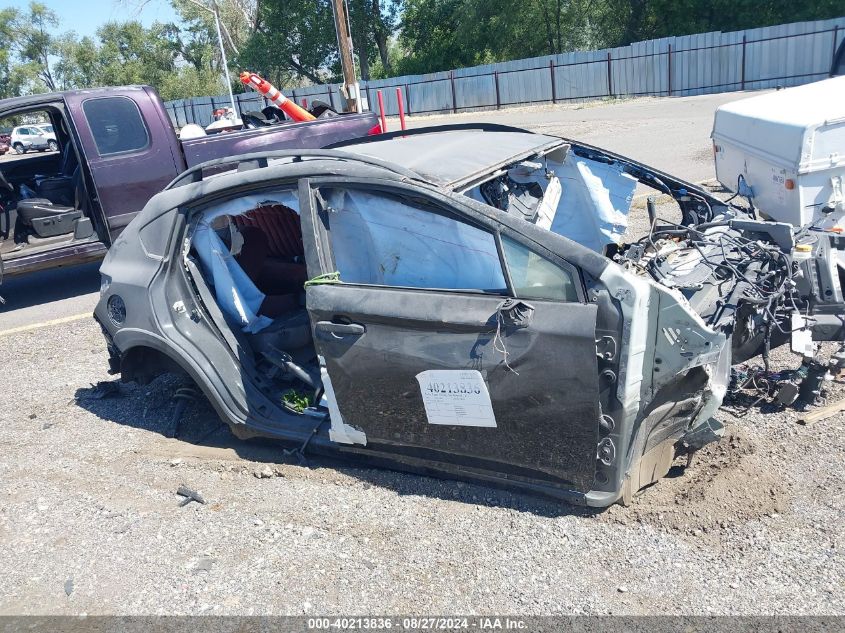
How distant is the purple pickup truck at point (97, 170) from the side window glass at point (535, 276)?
6333 millimetres

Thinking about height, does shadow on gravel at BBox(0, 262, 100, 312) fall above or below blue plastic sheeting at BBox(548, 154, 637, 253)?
below

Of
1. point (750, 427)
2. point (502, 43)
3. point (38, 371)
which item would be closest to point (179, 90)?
point (502, 43)

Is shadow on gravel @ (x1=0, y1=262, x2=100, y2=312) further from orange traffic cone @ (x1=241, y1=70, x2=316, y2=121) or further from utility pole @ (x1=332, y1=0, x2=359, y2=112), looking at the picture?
utility pole @ (x1=332, y1=0, x2=359, y2=112)

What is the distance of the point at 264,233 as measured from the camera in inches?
210

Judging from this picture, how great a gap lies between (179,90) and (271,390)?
5876 centimetres

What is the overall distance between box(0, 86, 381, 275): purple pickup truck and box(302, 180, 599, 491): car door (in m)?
5.49

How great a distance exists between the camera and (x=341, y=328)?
11.3 feet

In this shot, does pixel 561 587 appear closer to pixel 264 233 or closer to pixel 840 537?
pixel 840 537

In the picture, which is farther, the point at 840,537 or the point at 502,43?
the point at 502,43

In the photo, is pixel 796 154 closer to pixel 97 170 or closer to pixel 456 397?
pixel 456 397

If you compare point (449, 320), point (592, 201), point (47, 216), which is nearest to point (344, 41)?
point (47, 216)

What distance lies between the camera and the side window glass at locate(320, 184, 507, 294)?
3.23 m

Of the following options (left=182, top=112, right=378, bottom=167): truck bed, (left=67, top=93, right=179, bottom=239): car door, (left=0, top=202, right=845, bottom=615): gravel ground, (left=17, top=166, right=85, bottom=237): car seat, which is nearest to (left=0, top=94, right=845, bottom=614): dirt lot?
(left=0, top=202, right=845, bottom=615): gravel ground

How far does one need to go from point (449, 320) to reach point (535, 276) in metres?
0.41
